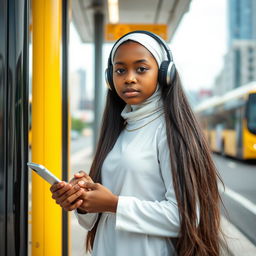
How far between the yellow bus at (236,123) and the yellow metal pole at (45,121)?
13.3m

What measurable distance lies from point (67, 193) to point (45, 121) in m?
1.48

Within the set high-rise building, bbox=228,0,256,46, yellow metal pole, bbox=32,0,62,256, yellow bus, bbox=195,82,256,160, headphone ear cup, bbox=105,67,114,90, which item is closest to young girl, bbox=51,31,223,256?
headphone ear cup, bbox=105,67,114,90

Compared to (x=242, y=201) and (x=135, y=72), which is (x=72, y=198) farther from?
(x=242, y=201)

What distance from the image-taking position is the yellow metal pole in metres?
2.88

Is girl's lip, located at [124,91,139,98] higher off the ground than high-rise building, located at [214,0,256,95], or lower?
lower

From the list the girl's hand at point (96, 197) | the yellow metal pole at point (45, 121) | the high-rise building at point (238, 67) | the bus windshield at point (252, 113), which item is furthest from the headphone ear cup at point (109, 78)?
the high-rise building at point (238, 67)

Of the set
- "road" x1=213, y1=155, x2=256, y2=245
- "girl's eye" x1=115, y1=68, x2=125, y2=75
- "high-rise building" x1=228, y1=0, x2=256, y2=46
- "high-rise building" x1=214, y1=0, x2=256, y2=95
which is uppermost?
"high-rise building" x1=228, y1=0, x2=256, y2=46

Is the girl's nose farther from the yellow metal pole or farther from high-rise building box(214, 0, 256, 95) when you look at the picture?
high-rise building box(214, 0, 256, 95)

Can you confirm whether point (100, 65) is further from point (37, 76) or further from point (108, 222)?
point (108, 222)

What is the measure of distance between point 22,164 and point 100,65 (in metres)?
12.1

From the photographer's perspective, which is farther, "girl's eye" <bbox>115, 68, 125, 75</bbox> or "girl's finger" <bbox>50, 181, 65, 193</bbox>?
"girl's eye" <bbox>115, 68, 125, 75</bbox>

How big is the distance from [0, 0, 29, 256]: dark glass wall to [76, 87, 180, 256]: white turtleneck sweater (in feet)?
0.97

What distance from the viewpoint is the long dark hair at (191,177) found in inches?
60.0

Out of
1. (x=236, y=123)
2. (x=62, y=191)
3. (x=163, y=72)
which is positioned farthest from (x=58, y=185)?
(x=236, y=123)
